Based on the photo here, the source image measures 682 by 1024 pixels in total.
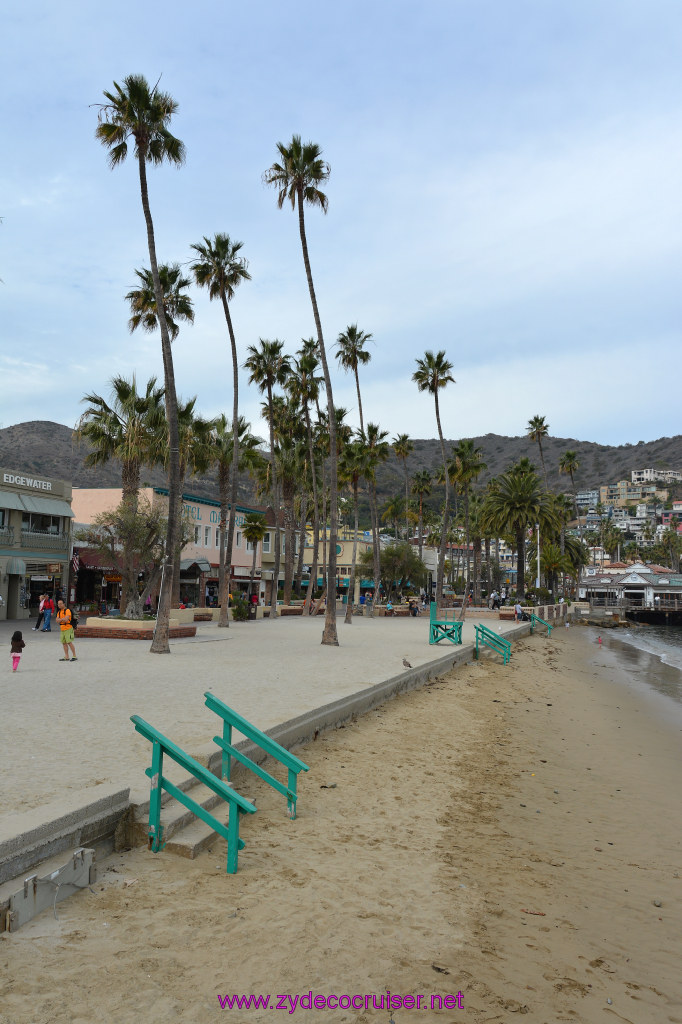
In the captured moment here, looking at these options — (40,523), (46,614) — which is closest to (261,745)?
(46,614)

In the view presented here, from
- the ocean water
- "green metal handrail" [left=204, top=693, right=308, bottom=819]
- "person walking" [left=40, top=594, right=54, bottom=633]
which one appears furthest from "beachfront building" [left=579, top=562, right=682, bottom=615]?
"green metal handrail" [left=204, top=693, right=308, bottom=819]

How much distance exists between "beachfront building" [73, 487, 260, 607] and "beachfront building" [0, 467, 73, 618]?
2.15m

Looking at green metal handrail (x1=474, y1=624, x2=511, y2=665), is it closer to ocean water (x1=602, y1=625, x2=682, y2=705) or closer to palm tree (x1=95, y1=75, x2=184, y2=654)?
ocean water (x1=602, y1=625, x2=682, y2=705)

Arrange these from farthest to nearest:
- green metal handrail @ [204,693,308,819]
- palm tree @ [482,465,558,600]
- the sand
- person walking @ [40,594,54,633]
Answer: palm tree @ [482,465,558,600] < person walking @ [40,594,54,633] < green metal handrail @ [204,693,308,819] < the sand

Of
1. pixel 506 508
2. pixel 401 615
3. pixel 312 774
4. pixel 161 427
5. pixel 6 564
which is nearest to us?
pixel 312 774

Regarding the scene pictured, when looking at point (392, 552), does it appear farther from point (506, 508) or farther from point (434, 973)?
point (434, 973)

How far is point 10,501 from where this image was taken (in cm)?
3256

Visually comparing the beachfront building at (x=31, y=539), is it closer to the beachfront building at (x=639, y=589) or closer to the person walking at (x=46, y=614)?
the person walking at (x=46, y=614)

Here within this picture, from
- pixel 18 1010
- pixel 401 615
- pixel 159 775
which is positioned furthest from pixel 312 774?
pixel 401 615

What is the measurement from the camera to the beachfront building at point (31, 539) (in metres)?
32.7

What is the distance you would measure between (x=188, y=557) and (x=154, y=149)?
3206 centimetres

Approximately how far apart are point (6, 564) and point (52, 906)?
102 feet

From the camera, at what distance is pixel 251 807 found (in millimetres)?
5117

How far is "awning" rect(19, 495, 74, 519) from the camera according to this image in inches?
1329
